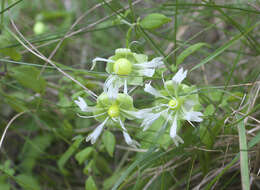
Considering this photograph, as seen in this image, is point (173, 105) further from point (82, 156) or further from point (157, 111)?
point (82, 156)

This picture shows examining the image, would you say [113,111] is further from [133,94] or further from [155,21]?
[155,21]

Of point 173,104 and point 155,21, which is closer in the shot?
point 173,104

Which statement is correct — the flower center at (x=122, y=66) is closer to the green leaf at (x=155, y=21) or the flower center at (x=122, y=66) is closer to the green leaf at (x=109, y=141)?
the green leaf at (x=155, y=21)

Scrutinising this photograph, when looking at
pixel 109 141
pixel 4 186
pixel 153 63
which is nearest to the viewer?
pixel 153 63

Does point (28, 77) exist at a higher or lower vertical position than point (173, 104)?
higher

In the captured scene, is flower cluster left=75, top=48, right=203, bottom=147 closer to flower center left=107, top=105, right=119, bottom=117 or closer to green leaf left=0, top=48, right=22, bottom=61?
flower center left=107, top=105, right=119, bottom=117

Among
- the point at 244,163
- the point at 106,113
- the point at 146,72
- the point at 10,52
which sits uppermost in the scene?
the point at 10,52

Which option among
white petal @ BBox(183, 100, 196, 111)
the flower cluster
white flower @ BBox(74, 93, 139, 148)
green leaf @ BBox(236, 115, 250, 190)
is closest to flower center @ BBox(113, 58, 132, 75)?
the flower cluster

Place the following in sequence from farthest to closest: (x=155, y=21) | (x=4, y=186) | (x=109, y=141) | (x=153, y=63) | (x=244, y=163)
A: 1. (x=4, y=186)
2. (x=109, y=141)
3. (x=155, y=21)
4. (x=153, y=63)
5. (x=244, y=163)

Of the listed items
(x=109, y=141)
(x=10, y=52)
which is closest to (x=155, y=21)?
(x=109, y=141)
